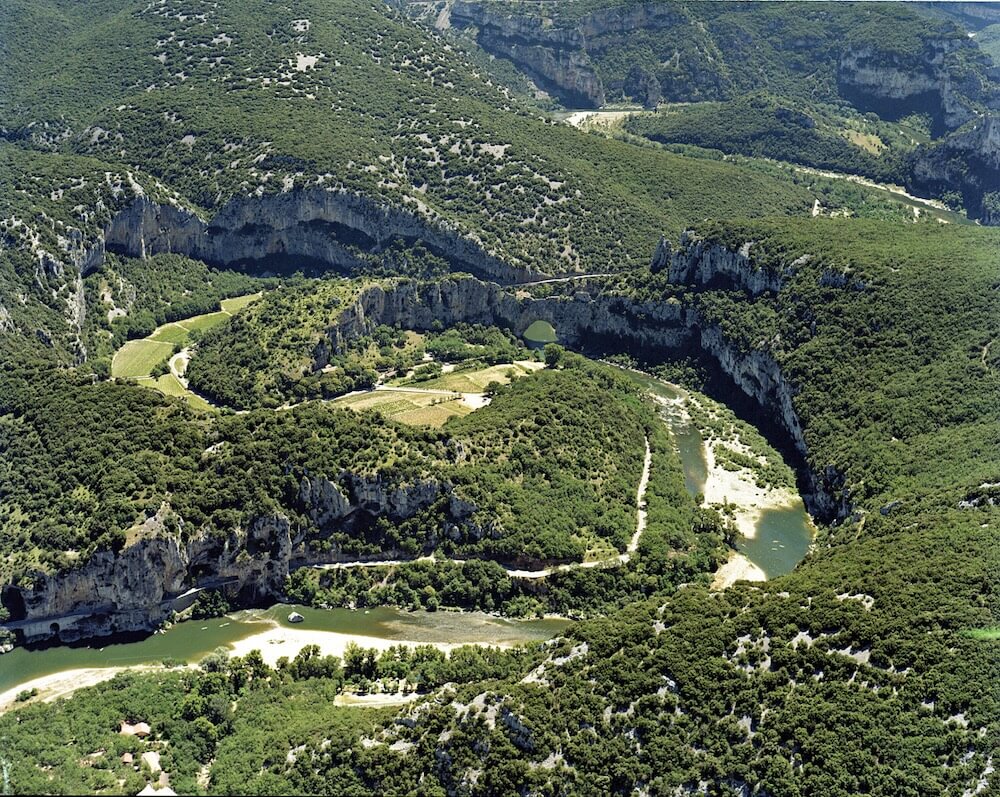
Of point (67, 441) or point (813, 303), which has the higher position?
point (813, 303)

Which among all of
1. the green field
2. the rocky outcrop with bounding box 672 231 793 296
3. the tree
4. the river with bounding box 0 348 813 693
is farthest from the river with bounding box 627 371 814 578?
the green field

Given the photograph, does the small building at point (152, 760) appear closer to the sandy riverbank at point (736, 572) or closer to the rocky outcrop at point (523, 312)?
the sandy riverbank at point (736, 572)

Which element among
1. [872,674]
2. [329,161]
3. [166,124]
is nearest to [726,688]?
[872,674]

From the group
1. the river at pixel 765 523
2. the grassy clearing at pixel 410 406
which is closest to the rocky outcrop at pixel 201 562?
the grassy clearing at pixel 410 406

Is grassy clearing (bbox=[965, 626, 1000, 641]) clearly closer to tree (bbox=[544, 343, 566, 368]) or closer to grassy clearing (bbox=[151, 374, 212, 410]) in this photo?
tree (bbox=[544, 343, 566, 368])

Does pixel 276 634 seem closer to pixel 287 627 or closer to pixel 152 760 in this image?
pixel 287 627

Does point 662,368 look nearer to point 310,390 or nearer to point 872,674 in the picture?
point 310,390

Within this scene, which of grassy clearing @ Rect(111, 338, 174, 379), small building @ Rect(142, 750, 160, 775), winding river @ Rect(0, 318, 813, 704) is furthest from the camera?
grassy clearing @ Rect(111, 338, 174, 379)
